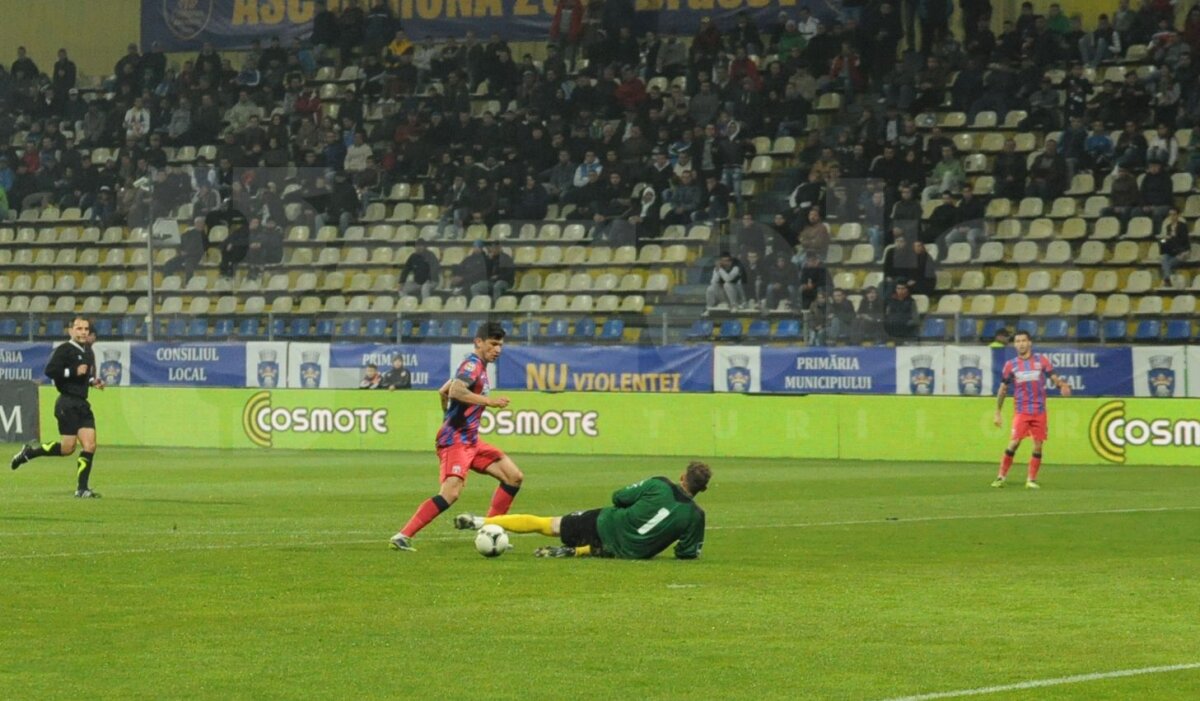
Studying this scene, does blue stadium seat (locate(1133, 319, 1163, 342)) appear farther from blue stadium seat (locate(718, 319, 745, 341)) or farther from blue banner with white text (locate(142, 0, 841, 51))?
blue banner with white text (locate(142, 0, 841, 51))

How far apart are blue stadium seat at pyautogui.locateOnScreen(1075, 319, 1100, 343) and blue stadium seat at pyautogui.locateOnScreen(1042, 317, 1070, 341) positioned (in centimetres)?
21

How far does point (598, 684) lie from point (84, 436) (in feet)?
49.9

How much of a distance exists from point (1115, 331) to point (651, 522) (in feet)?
63.8

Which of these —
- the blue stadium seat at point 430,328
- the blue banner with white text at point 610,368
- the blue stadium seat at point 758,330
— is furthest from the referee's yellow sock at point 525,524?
the blue stadium seat at point 430,328

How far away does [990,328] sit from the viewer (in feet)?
111

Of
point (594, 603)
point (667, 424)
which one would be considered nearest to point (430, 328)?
point (667, 424)

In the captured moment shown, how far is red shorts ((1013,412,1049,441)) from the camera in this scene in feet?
85.9

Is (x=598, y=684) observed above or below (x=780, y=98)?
below

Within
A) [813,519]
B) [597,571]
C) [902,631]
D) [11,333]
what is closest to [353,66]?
[11,333]

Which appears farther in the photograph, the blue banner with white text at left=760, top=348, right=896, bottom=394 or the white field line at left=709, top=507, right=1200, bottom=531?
the blue banner with white text at left=760, top=348, right=896, bottom=394

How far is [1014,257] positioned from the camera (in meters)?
36.0

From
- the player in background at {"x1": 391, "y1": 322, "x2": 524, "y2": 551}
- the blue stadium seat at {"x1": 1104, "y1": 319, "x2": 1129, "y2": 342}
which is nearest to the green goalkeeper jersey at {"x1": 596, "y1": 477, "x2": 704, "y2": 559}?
the player in background at {"x1": 391, "y1": 322, "x2": 524, "y2": 551}

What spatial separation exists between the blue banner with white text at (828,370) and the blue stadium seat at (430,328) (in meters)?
7.02

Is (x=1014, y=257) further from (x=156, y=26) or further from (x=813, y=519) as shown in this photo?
(x=156, y=26)
